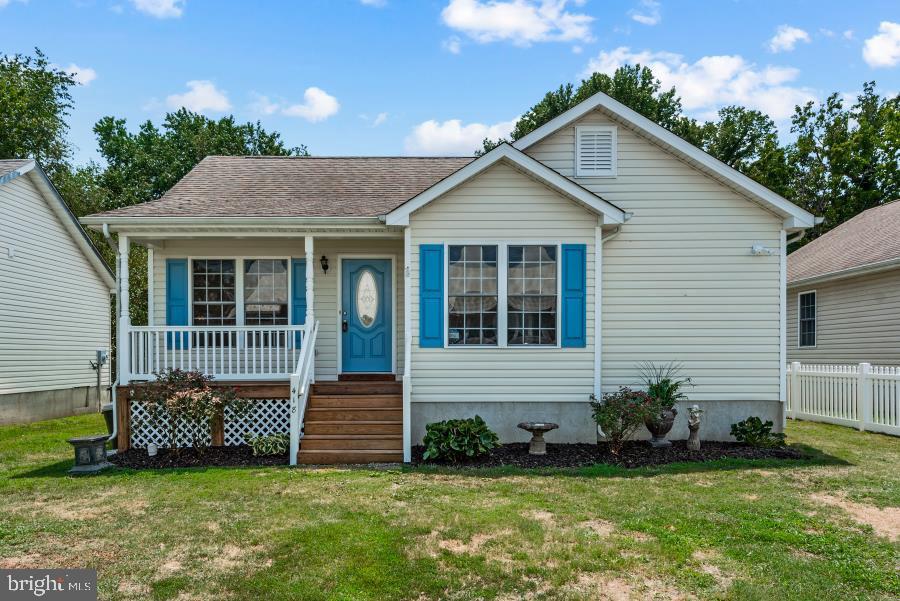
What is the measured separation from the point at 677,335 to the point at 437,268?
4014 mm

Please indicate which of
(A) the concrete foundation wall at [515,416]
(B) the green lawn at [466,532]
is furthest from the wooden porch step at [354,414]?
(B) the green lawn at [466,532]

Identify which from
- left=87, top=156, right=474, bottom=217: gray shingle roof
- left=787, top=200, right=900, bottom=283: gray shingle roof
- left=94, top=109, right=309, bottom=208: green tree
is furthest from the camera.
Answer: left=94, top=109, right=309, bottom=208: green tree

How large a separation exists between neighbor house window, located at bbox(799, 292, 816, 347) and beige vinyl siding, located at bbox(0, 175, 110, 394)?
751 inches

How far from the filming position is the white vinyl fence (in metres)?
10.7

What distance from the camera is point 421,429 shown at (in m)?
9.22

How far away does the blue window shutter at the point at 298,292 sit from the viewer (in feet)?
34.9

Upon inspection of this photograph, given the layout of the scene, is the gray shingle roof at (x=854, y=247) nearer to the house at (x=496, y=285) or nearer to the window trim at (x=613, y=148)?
the house at (x=496, y=285)

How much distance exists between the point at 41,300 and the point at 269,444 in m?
9.43

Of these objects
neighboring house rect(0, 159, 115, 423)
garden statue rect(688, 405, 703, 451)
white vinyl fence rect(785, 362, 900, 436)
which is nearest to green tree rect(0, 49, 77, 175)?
neighboring house rect(0, 159, 115, 423)

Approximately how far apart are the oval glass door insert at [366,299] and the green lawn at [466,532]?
11.5ft

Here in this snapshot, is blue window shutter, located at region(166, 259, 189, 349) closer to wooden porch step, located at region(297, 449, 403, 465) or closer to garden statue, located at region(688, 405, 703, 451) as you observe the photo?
wooden porch step, located at region(297, 449, 403, 465)

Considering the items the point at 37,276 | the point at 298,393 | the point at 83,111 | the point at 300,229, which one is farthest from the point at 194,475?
the point at 83,111

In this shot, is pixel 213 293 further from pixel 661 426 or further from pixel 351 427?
pixel 661 426

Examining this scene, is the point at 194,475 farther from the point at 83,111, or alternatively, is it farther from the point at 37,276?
the point at 83,111
